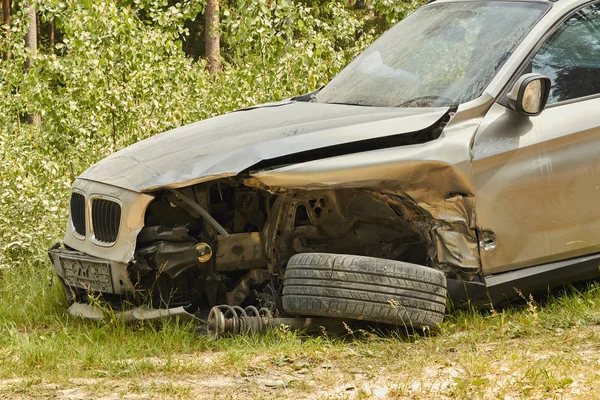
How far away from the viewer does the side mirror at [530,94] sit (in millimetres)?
4957

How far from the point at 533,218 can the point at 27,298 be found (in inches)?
129

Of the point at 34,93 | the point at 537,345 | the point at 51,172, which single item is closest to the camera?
the point at 537,345

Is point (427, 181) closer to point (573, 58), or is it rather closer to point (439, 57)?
point (439, 57)

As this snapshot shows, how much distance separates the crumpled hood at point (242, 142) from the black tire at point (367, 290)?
0.64 meters

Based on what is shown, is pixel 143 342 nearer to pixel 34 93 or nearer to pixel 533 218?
pixel 533 218

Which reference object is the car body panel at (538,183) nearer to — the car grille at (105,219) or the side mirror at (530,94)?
the side mirror at (530,94)

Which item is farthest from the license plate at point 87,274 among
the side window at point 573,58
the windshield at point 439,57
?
the side window at point 573,58

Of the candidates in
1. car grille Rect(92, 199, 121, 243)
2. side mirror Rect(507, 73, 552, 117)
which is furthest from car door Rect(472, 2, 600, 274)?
car grille Rect(92, 199, 121, 243)

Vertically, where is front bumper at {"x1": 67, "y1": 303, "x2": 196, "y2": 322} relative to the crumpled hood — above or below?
below

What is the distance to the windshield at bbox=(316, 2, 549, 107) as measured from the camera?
5320 millimetres

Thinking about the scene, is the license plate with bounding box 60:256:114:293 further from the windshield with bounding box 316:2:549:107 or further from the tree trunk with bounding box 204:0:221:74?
the tree trunk with bounding box 204:0:221:74

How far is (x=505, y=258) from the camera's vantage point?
513 cm

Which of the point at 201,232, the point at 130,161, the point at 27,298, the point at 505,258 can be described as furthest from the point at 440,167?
the point at 27,298

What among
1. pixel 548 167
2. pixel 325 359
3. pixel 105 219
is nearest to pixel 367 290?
pixel 325 359
